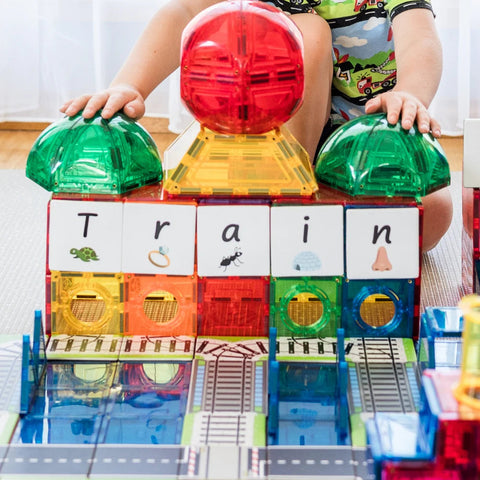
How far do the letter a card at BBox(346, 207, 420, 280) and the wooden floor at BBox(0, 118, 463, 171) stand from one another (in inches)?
42.7

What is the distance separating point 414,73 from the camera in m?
1.24

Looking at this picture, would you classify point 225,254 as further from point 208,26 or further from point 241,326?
point 208,26

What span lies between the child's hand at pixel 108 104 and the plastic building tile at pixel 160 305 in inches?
8.6

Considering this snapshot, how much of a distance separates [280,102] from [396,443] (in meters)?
0.47

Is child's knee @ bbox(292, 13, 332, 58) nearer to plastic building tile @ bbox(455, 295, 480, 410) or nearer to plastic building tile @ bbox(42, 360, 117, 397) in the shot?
plastic building tile @ bbox(42, 360, 117, 397)

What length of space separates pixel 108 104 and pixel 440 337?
0.51 meters

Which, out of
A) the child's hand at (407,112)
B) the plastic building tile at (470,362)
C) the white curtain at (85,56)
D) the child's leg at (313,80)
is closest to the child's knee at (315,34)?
the child's leg at (313,80)

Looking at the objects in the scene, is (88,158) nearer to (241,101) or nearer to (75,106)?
(75,106)

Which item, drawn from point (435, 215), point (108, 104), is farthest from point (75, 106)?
point (435, 215)

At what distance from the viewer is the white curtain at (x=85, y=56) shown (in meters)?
2.40

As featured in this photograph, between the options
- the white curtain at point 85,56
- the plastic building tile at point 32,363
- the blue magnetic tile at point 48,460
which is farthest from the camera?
the white curtain at point 85,56

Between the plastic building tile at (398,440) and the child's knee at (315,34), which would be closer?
the plastic building tile at (398,440)

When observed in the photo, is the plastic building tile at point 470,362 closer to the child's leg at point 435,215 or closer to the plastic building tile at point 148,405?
the plastic building tile at point 148,405

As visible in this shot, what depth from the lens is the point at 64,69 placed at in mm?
2461
